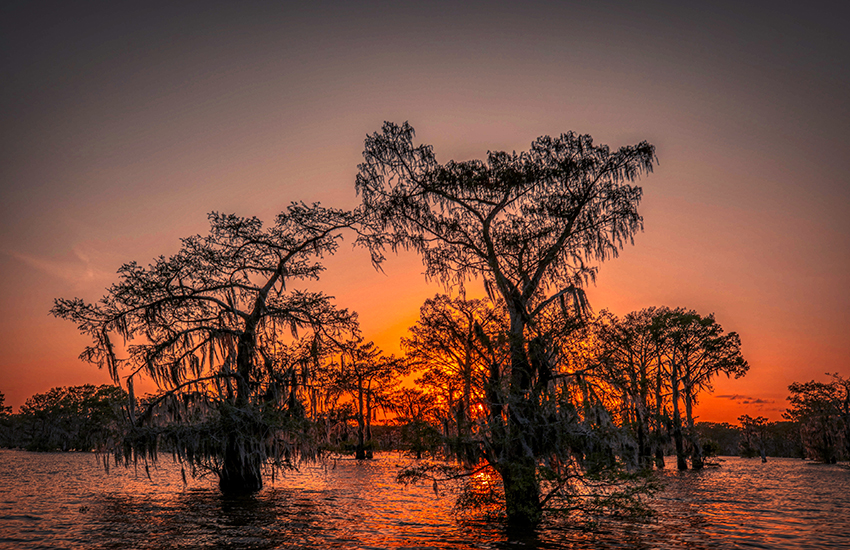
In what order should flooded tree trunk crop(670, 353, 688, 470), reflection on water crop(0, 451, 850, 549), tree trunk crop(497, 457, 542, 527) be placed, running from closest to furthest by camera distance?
tree trunk crop(497, 457, 542, 527), reflection on water crop(0, 451, 850, 549), flooded tree trunk crop(670, 353, 688, 470)

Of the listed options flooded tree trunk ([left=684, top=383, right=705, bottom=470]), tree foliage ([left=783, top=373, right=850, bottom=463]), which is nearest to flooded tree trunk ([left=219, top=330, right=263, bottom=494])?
flooded tree trunk ([left=684, top=383, right=705, bottom=470])

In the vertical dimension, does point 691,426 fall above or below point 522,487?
below

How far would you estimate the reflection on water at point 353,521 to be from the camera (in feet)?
47.9

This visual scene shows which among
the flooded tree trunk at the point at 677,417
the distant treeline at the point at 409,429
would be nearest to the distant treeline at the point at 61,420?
the distant treeline at the point at 409,429

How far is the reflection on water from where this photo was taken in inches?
575

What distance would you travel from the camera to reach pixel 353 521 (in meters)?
18.6

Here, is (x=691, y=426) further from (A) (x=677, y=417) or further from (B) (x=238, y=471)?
(B) (x=238, y=471)

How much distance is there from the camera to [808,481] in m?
37.1

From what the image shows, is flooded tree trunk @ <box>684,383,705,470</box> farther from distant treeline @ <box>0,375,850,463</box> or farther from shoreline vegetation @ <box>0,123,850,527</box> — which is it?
shoreline vegetation @ <box>0,123,850,527</box>

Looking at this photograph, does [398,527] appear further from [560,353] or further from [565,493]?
[560,353]

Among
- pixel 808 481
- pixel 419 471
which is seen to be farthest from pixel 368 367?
pixel 419 471

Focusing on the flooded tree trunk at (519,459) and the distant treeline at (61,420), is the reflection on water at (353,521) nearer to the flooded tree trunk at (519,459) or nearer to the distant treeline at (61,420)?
the flooded tree trunk at (519,459)

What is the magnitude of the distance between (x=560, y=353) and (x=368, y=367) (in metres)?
46.3

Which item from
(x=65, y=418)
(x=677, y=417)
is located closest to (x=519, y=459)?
(x=677, y=417)
